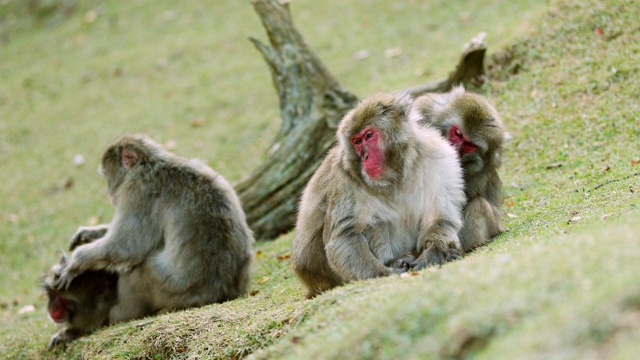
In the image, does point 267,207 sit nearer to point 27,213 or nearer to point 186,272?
point 186,272

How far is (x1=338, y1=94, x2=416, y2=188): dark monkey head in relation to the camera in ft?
19.0

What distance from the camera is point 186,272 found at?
7645 mm

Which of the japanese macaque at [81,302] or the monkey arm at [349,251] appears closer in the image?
the monkey arm at [349,251]

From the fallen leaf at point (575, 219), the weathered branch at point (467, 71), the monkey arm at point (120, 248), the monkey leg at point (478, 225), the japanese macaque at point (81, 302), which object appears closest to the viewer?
the fallen leaf at point (575, 219)

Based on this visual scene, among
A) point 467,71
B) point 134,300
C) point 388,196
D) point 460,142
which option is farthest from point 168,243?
point 467,71

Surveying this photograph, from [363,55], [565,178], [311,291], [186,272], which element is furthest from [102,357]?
[363,55]

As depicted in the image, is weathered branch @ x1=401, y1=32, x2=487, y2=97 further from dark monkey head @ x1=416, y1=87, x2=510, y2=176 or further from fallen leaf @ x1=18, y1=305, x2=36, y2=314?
fallen leaf @ x1=18, y1=305, x2=36, y2=314

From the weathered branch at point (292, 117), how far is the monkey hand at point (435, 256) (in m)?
4.12

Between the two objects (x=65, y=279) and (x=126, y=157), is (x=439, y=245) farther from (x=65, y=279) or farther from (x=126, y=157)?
(x=65, y=279)

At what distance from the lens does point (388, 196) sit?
19.5ft

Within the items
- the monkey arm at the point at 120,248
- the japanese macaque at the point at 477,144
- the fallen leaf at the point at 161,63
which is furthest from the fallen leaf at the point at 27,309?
the fallen leaf at the point at 161,63

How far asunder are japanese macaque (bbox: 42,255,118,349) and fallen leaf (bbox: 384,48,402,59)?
7807 mm

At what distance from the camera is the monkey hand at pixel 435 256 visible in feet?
18.7

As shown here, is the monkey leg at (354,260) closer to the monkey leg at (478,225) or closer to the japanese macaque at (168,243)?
the monkey leg at (478,225)
